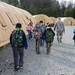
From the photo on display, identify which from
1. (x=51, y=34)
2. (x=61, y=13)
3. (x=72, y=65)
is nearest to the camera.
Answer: (x=72, y=65)

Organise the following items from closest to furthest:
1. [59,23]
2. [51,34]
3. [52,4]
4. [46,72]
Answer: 1. [46,72]
2. [51,34]
3. [59,23]
4. [52,4]

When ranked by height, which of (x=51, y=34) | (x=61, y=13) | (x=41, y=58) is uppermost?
(x=51, y=34)

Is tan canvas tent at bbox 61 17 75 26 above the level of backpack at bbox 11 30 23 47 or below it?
below

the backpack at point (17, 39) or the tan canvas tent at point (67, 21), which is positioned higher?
the backpack at point (17, 39)

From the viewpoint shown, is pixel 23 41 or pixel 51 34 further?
pixel 51 34

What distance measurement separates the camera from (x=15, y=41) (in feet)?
24.9

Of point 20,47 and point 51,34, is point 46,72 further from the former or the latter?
point 51,34

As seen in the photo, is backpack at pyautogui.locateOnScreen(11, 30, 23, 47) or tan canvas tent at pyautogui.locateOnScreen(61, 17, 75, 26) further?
tan canvas tent at pyautogui.locateOnScreen(61, 17, 75, 26)

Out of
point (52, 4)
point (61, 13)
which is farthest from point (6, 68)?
point (52, 4)

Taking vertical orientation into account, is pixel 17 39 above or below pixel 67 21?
above

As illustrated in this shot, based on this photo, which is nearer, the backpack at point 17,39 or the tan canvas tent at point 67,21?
the backpack at point 17,39

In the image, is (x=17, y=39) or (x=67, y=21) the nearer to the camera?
(x=17, y=39)

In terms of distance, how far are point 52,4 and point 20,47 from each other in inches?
3388

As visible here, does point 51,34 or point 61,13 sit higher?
point 51,34
